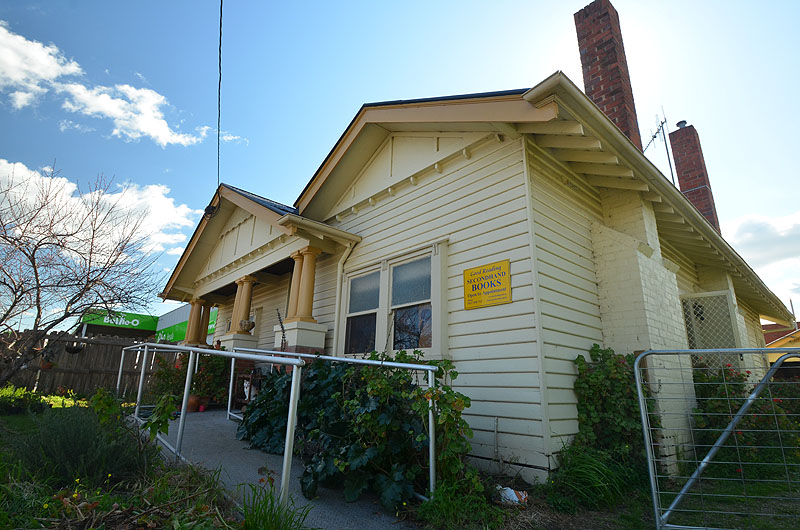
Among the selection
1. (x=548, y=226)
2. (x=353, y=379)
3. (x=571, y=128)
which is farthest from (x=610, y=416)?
(x=571, y=128)

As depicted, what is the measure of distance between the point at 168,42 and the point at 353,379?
7.03 m

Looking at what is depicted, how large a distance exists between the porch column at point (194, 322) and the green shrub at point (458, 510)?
9.68m

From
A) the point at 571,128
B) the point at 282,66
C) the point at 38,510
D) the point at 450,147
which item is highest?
the point at 282,66

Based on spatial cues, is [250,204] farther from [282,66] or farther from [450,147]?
[450,147]

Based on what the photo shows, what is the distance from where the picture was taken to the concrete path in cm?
281

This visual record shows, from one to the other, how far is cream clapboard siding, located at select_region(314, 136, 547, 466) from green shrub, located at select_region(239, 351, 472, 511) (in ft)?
3.22

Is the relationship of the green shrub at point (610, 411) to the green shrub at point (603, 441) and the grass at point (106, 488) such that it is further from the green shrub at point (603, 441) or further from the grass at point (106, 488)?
the grass at point (106, 488)

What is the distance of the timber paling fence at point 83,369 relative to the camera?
9.07 metres

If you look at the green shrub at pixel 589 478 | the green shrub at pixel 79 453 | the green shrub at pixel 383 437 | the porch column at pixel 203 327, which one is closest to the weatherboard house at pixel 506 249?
the green shrub at pixel 589 478

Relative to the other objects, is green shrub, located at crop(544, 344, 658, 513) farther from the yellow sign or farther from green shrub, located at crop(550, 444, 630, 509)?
the yellow sign

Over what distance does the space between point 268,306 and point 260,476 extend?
691 cm

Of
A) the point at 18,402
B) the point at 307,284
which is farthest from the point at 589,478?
the point at 18,402

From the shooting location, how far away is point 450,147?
5.73 meters

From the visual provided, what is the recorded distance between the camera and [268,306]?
10000mm
